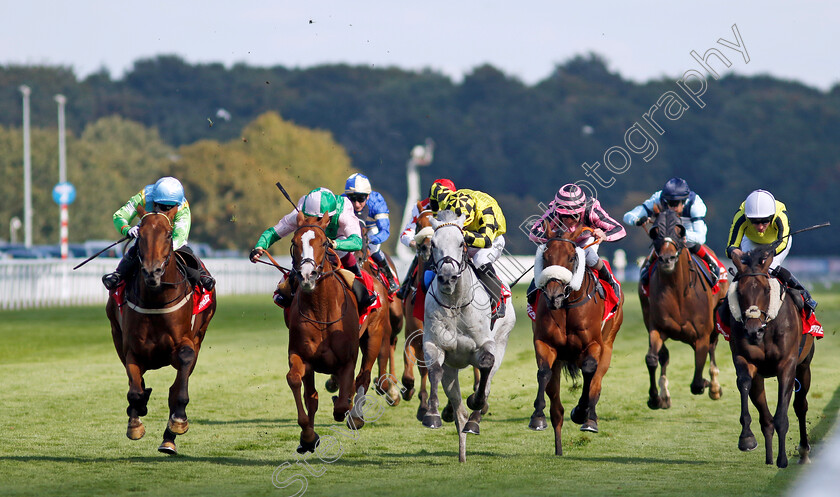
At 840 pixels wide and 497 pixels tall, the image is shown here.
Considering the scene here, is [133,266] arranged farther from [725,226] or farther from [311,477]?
[725,226]

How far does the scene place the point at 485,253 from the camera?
8.59 m

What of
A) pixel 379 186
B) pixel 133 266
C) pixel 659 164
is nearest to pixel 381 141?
pixel 379 186

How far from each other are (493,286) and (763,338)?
6.28ft

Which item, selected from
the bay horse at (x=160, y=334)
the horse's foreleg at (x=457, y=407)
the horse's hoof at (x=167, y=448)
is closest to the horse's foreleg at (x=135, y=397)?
the bay horse at (x=160, y=334)

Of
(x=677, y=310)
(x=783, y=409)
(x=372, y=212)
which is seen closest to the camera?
(x=783, y=409)

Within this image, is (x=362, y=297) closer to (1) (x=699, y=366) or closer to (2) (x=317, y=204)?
(2) (x=317, y=204)

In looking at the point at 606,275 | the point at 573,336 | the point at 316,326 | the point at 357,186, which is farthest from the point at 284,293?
the point at 357,186

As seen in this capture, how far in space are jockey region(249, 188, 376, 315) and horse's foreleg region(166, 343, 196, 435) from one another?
29.1 inches

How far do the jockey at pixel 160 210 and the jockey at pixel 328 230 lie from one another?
0.51 m

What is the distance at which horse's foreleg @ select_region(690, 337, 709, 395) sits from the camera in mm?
10453

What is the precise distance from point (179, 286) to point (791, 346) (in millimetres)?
4146

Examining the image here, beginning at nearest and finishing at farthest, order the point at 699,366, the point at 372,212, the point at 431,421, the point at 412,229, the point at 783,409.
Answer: the point at 783,409 → the point at 431,421 → the point at 412,229 → the point at 699,366 → the point at 372,212

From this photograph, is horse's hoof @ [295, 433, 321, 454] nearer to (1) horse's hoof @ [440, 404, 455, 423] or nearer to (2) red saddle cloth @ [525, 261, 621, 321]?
(1) horse's hoof @ [440, 404, 455, 423]

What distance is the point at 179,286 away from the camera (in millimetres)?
8219
